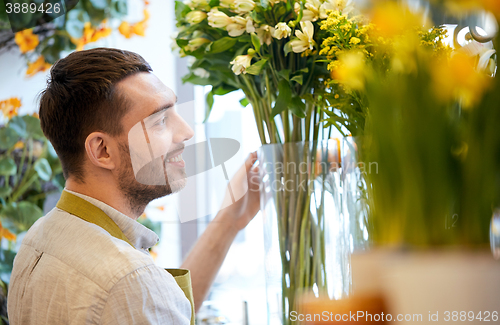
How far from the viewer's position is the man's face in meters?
0.78

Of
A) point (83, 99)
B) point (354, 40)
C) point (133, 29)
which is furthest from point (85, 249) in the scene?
point (133, 29)

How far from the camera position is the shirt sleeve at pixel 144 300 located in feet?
1.99

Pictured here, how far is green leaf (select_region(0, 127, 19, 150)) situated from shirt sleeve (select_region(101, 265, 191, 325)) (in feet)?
3.15

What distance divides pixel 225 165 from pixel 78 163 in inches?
11.4

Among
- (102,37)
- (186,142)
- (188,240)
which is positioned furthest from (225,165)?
(102,37)

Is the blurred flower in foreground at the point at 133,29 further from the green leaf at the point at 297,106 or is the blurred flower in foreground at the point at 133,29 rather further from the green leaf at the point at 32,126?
the green leaf at the point at 297,106

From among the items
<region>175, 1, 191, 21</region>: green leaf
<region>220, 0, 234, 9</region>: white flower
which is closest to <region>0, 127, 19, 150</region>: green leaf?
<region>175, 1, 191, 21</region>: green leaf

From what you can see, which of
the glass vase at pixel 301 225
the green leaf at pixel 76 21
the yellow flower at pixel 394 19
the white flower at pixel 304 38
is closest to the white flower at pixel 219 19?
the white flower at pixel 304 38

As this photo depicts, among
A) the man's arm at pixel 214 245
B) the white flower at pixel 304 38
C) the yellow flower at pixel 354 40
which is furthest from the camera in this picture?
the man's arm at pixel 214 245

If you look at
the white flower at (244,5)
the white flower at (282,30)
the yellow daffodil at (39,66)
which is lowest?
the white flower at (282,30)

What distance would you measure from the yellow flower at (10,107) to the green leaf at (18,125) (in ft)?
0.05

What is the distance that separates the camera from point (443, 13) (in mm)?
207

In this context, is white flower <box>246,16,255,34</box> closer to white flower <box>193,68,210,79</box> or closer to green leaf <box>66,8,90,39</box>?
white flower <box>193,68,210,79</box>

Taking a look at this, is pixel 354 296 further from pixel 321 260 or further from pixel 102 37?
pixel 102 37
